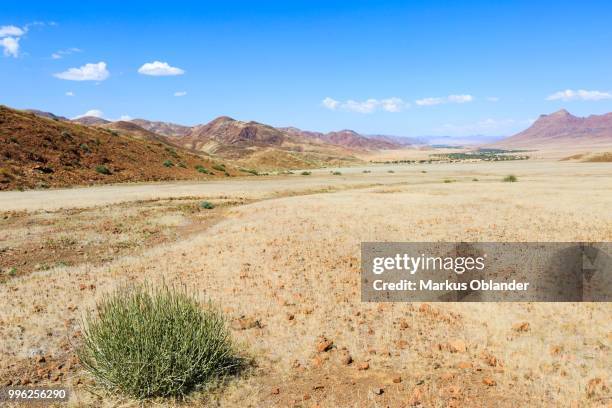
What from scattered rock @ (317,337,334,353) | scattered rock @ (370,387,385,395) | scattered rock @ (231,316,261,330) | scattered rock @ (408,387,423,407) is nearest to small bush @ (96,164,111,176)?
scattered rock @ (231,316,261,330)

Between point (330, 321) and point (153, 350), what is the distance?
12.8 feet

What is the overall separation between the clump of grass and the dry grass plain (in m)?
0.29

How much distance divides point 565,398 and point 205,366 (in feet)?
17.4

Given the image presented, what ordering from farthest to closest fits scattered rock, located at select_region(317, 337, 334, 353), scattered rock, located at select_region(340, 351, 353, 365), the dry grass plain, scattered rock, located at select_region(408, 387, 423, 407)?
scattered rock, located at select_region(317, 337, 334, 353) → scattered rock, located at select_region(340, 351, 353, 365) → the dry grass plain → scattered rock, located at select_region(408, 387, 423, 407)

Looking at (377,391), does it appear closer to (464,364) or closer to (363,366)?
(363,366)

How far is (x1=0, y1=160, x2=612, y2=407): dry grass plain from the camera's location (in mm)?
6867

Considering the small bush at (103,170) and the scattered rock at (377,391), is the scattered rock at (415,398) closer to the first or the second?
the scattered rock at (377,391)

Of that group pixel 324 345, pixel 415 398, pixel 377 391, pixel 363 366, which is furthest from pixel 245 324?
pixel 415 398

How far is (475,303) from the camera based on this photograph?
402 inches

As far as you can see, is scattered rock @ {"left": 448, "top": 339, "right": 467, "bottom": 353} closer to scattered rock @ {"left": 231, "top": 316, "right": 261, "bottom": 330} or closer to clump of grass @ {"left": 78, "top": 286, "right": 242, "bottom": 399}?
scattered rock @ {"left": 231, "top": 316, "right": 261, "bottom": 330}

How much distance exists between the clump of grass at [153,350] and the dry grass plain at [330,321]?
290 mm

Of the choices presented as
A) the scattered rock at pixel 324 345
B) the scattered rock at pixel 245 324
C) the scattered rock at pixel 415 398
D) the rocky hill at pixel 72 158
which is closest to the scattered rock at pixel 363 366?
the scattered rock at pixel 324 345

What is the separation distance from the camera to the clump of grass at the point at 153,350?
260 inches

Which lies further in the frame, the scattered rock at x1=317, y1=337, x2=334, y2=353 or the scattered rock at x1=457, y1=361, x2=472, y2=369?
the scattered rock at x1=317, y1=337, x2=334, y2=353
